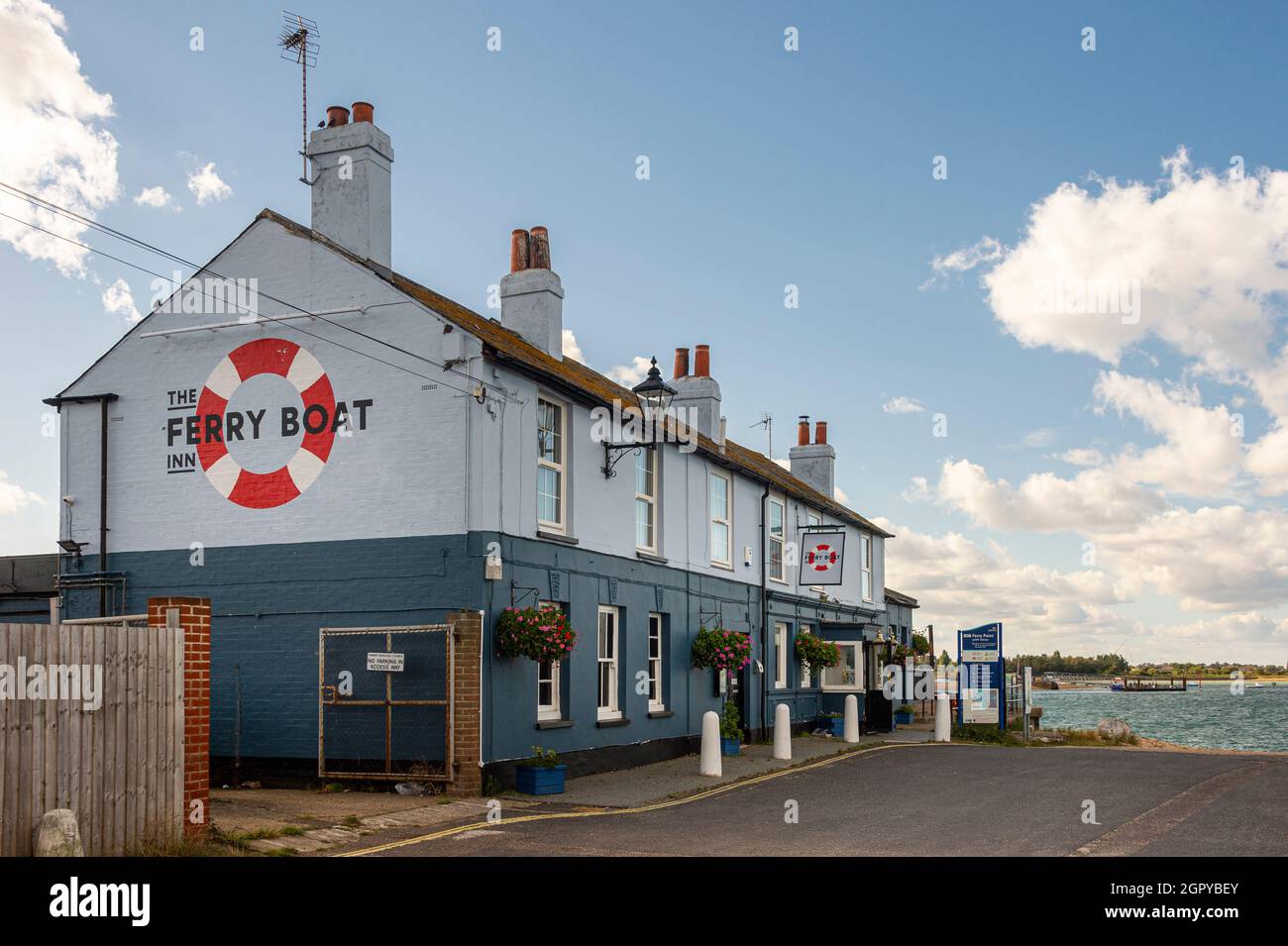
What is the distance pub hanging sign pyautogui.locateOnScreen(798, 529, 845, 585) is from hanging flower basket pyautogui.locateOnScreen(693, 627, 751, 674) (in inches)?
A: 294

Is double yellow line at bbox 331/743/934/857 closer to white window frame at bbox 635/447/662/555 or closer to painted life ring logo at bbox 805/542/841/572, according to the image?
white window frame at bbox 635/447/662/555

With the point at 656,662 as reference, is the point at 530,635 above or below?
above

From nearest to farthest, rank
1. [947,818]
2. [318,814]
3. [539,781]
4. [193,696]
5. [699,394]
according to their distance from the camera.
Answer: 1. [193,696]
2. [318,814]
3. [947,818]
4. [539,781]
5. [699,394]

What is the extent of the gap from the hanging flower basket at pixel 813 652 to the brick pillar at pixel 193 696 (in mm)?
20890

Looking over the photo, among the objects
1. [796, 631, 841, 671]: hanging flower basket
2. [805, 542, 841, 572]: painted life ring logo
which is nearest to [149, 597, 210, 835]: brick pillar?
[796, 631, 841, 671]: hanging flower basket

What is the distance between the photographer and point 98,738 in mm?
9852

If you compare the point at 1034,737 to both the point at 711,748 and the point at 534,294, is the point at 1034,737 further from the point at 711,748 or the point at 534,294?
the point at 534,294

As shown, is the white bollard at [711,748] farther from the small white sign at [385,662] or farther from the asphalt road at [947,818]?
the small white sign at [385,662]

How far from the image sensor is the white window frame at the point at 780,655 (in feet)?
97.9

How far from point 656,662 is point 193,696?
12750 millimetres

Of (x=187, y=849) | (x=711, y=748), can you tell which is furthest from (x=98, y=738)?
(x=711, y=748)

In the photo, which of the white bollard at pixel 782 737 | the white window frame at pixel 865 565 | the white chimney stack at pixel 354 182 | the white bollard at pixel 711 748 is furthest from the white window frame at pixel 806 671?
the white chimney stack at pixel 354 182

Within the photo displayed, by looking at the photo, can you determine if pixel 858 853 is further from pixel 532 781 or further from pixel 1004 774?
pixel 1004 774
